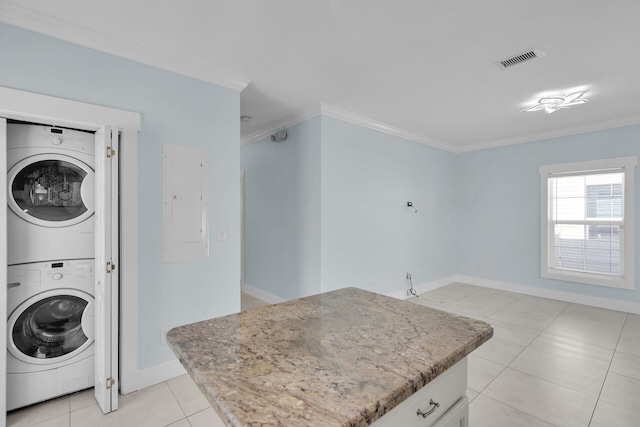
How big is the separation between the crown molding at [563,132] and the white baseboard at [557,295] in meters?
2.37

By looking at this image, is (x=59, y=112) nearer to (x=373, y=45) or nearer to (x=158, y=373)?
(x=158, y=373)

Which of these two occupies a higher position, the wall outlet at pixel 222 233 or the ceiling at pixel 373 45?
the ceiling at pixel 373 45

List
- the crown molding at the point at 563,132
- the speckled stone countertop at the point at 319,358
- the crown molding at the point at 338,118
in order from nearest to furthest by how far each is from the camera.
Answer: the speckled stone countertop at the point at 319,358
the crown molding at the point at 338,118
the crown molding at the point at 563,132

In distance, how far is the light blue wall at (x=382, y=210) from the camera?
12.0 feet

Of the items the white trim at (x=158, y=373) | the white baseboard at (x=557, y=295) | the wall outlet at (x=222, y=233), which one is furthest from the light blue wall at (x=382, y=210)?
the white trim at (x=158, y=373)

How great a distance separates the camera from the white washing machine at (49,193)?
Result: 201 centimetres

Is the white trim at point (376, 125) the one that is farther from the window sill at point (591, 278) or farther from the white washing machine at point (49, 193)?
the window sill at point (591, 278)

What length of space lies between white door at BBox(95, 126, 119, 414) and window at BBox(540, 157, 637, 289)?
5.59 m

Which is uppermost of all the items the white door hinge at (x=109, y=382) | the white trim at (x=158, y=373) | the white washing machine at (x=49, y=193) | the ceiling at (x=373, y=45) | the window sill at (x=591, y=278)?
the ceiling at (x=373, y=45)

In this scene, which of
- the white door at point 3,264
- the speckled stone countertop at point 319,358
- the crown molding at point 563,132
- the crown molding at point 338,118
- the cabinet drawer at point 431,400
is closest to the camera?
the speckled stone countertop at point 319,358

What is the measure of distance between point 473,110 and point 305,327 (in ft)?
11.9

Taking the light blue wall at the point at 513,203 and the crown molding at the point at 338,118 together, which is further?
the light blue wall at the point at 513,203

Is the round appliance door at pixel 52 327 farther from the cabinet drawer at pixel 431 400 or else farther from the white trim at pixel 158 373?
the cabinet drawer at pixel 431 400

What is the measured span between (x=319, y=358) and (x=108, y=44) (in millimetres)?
2549
